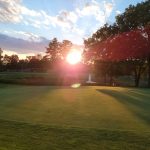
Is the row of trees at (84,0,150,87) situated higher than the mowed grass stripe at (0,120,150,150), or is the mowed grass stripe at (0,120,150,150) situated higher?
the row of trees at (84,0,150,87)

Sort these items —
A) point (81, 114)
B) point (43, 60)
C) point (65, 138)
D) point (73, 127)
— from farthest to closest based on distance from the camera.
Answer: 1. point (43, 60)
2. point (81, 114)
3. point (73, 127)
4. point (65, 138)

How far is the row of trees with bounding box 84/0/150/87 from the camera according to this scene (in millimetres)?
51938

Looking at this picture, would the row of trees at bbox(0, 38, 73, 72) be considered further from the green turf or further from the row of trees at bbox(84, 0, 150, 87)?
the green turf

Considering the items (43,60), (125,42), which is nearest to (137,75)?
(125,42)

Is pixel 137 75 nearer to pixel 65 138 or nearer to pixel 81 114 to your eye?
pixel 81 114

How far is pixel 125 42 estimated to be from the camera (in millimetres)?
52062

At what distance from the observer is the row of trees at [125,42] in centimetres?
5194

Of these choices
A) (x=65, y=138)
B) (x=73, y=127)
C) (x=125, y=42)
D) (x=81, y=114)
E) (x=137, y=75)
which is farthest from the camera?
(x=137, y=75)

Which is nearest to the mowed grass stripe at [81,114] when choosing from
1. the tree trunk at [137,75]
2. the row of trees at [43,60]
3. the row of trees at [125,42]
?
the row of trees at [125,42]

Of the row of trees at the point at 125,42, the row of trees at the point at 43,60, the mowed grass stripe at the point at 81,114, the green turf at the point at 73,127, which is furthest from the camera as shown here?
the row of trees at the point at 43,60

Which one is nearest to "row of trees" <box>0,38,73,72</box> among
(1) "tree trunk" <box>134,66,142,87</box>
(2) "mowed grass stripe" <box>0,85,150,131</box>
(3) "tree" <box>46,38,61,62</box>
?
(3) "tree" <box>46,38,61,62</box>

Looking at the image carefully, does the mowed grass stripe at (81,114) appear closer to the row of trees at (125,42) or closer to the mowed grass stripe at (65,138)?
the mowed grass stripe at (65,138)

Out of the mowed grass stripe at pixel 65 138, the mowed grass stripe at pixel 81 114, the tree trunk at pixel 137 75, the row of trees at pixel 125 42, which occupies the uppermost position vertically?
the row of trees at pixel 125 42

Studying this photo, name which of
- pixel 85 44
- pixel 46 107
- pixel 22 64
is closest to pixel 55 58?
pixel 22 64
